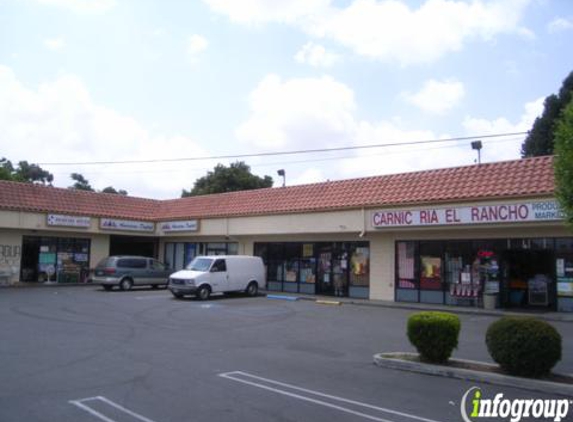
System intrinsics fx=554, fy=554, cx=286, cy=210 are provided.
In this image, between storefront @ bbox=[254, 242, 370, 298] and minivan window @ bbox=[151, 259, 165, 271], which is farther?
minivan window @ bbox=[151, 259, 165, 271]

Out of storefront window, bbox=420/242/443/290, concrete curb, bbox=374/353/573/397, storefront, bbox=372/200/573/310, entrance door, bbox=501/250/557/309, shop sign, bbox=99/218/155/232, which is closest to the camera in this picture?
concrete curb, bbox=374/353/573/397

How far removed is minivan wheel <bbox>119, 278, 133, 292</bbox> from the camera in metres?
27.4

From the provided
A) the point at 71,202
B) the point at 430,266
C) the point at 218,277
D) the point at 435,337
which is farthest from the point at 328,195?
the point at 435,337

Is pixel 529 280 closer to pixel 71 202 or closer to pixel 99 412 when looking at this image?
pixel 99 412

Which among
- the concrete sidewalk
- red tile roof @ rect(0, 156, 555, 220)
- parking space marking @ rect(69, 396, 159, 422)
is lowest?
parking space marking @ rect(69, 396, 159, 422)

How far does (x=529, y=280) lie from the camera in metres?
20.2

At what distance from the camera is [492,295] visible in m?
20.1

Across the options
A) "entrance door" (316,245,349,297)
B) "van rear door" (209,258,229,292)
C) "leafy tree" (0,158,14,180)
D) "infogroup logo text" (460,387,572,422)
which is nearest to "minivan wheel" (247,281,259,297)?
"van rear door" (209,258,229,292)

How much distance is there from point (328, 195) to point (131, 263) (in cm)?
1048

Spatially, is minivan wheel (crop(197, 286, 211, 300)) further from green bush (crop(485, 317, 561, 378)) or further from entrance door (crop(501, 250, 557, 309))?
green bush (crop(485, 317, 561, 378))

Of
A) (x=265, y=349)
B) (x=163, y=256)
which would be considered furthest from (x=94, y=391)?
(x=163, y=256)

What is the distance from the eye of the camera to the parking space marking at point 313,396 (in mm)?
7072

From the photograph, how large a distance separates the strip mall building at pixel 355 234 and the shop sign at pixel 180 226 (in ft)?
0.20

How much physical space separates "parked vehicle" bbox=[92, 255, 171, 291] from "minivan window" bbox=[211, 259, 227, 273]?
18.3 feet
